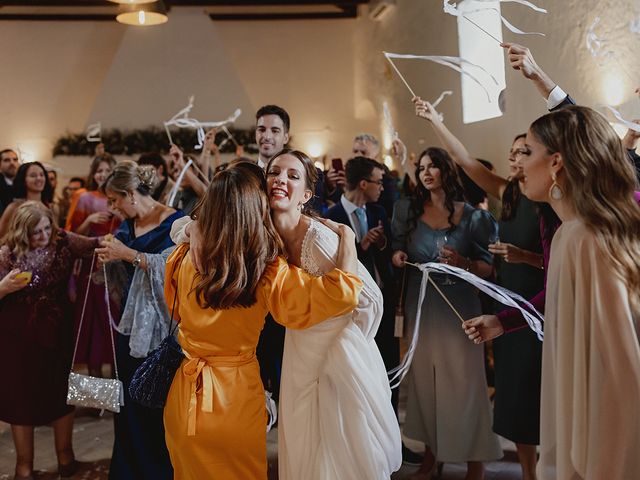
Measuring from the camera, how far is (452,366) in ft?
12.1

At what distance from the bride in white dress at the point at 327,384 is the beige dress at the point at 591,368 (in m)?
0.76

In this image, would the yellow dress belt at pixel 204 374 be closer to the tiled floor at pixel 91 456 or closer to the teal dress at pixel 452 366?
the teal dress at pixel 452 366

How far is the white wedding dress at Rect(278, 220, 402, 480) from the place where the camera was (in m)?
2.42

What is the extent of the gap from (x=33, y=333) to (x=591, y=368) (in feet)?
10.0

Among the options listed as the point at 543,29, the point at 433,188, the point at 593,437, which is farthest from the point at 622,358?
the point at 543,29

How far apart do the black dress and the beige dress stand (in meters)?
1.66

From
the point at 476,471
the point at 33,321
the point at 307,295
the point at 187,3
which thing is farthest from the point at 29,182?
the point at 187,3

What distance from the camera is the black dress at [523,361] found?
340 cm

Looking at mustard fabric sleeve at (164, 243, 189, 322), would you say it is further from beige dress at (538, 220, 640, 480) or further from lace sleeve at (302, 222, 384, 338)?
beige dress at (538, 220, 640, 480)

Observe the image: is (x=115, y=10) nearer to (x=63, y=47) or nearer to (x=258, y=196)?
(x=63, y=47)

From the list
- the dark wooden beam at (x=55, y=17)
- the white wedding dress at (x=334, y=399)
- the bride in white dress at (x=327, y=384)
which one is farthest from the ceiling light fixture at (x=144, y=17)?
the dark wooden beam at (x=55, y=17)

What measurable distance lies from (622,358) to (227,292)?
122 cm

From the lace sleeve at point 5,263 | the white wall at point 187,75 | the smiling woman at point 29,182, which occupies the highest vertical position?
the white wall at point 187,75

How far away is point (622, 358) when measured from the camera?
5.28 ft
